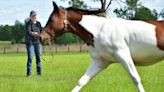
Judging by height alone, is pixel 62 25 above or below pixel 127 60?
above

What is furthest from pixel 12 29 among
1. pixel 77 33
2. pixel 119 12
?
pixel 77 33

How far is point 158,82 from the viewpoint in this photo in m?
13.7

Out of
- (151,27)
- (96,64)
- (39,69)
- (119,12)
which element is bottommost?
(119,12)

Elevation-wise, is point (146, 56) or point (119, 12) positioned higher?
point (146, 56)

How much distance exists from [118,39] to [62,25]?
1.24 meters

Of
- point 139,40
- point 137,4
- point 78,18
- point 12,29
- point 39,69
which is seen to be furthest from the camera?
point 12,29

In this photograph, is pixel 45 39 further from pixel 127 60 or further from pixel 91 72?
pixel 127 60

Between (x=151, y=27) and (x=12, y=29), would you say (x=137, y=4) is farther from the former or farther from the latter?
(x=12, y=29)

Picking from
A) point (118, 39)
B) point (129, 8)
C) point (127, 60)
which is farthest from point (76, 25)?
point (129, 8)

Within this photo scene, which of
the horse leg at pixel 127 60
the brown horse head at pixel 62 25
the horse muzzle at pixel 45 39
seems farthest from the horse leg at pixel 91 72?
the horse muzzle at pixel 45 39

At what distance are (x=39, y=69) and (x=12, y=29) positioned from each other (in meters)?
117

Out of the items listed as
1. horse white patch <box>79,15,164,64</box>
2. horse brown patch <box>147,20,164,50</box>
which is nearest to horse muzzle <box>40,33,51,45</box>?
horse white patch <box>79,15,164,64</box>

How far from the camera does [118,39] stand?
9.24 m

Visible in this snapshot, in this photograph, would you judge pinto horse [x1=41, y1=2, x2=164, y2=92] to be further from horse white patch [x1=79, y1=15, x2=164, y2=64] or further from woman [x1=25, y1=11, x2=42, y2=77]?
woman [x1=25, y1=11, x2=42, y2=77]
